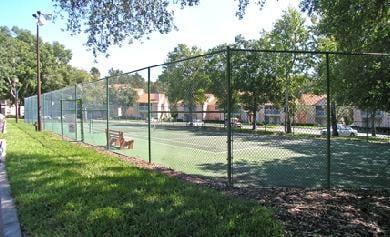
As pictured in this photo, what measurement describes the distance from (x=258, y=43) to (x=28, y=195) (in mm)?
36313

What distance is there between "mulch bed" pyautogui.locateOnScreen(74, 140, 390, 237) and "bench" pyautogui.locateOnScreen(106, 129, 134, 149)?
21.5 ft

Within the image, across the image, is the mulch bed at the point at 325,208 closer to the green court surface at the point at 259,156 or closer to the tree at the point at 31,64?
the green court surface at the point at 259,156

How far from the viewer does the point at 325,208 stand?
6152mm

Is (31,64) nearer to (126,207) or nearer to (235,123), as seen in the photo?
(235,123)

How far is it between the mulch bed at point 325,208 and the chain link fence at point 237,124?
63 centimetres

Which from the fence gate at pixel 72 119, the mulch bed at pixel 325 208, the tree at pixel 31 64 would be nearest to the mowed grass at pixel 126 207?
the mulch bed at pixel 325 208

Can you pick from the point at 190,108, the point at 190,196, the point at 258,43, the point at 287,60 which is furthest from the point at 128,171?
the point at 258,43

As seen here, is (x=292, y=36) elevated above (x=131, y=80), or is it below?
above

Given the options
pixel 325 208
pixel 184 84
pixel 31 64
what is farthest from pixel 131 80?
pixel 31 64

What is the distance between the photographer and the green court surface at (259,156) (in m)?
9.38

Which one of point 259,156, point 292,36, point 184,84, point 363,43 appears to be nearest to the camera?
point 184,84

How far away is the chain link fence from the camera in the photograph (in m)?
8.52

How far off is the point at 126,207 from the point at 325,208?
2858mm

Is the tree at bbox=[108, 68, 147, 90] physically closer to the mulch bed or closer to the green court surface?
the green court surface
